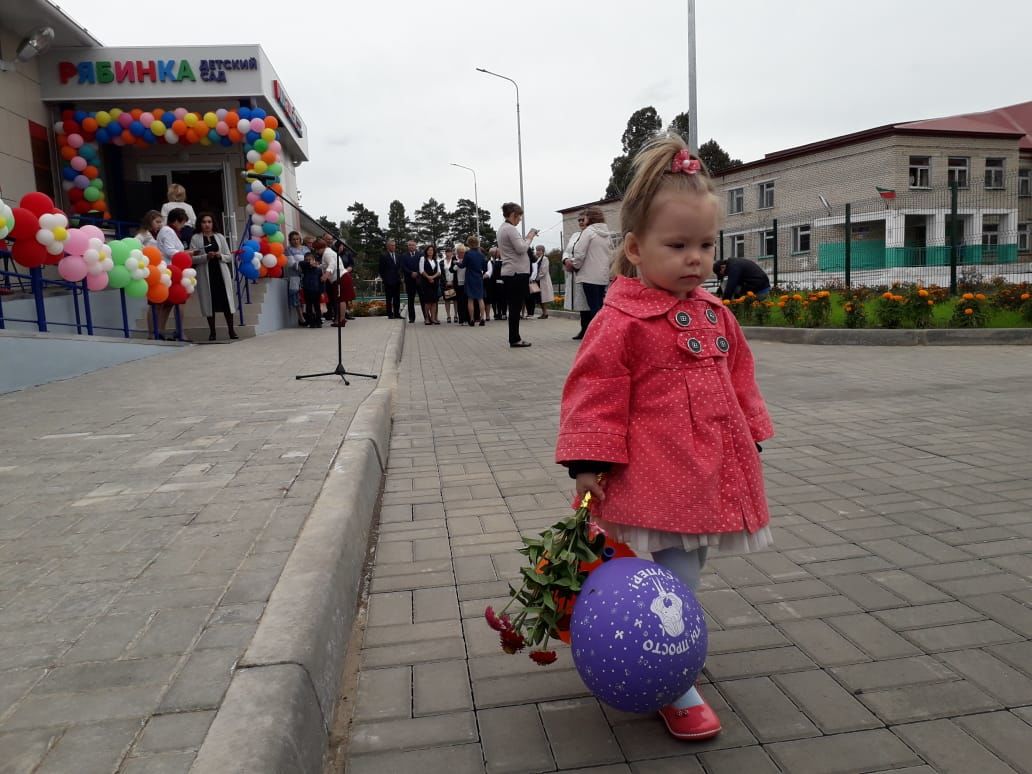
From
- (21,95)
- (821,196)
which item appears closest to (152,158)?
(21,95)

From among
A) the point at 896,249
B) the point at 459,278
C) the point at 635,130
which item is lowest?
the point at 459,278

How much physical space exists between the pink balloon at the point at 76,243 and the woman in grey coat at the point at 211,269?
284 centimetres

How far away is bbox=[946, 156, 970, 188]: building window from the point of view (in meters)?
36.8

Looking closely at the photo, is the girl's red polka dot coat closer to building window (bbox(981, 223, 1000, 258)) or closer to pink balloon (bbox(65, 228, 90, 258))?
pink balloon (bbox(65, 228, 90, 258))

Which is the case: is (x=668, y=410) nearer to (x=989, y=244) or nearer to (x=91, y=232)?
(x=91, y=232)

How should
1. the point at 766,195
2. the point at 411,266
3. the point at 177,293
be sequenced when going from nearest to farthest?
the point at 177,293
the point at 411,266
the point at 766,195

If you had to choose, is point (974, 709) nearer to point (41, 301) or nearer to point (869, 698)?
point (869, 698)

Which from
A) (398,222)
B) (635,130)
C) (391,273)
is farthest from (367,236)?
(391,273)

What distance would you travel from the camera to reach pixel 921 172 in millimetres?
36125

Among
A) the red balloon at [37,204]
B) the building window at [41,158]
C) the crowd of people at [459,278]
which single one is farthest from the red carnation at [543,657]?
the building window at [41,158]

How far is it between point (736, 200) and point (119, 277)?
38295mm

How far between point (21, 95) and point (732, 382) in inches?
676

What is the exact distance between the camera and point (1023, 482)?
4137 mm

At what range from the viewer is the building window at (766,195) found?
40.3 m
